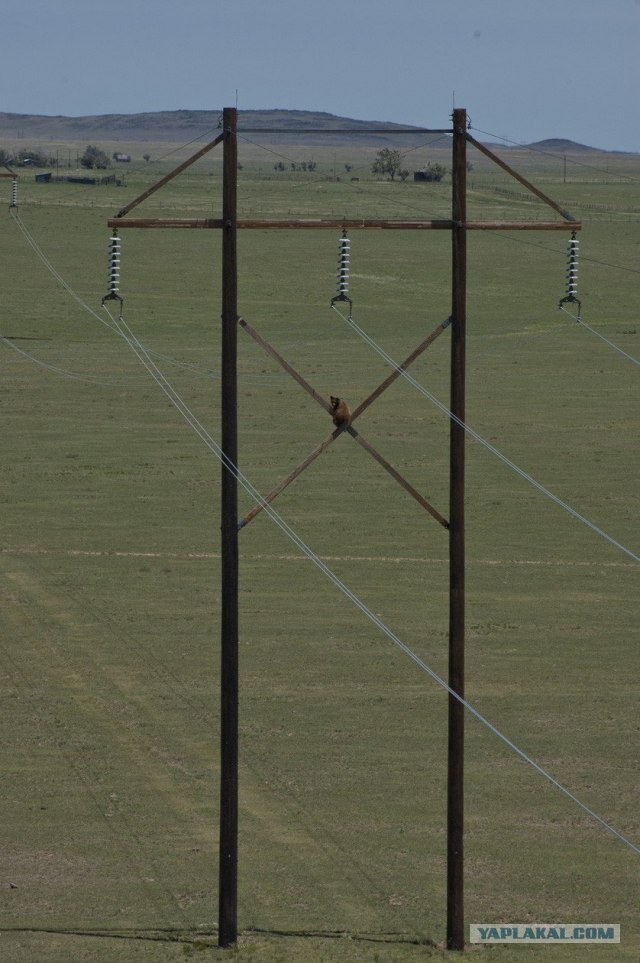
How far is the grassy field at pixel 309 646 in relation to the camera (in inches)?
831

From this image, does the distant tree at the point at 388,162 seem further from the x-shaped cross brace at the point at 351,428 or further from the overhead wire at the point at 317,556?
the x-shaped cross brace at the point at 351,428

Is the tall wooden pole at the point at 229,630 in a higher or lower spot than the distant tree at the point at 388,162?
lower

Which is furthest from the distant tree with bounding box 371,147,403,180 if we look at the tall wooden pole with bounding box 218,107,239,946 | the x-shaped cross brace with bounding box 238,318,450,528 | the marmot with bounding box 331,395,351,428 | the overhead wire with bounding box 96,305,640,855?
the tall wooden pole with bounding box 218,107,239,946

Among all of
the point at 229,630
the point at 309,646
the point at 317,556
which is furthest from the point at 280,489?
the point at 317,556

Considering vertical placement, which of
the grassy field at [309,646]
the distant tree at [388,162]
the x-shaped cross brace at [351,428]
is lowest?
the grassy field at [309,646]

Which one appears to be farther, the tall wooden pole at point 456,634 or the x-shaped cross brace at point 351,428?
the tall wooden pole at point 456,634

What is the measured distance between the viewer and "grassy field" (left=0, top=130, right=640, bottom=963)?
21109mm

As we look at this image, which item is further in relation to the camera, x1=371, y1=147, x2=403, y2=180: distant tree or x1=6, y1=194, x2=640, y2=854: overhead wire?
x1=371, y1=147, x2=403, y2=180: distant tree

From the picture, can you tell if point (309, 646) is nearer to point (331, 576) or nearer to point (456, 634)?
point (331, 576)

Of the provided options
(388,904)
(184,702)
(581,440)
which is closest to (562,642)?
(184,702)

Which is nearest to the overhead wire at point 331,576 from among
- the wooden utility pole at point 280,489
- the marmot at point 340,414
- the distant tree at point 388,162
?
the wooden utility pole at point 280,489

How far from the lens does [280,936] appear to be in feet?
63.9

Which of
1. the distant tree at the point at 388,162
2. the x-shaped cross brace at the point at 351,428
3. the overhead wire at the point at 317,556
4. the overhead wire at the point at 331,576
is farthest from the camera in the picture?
the distant tree at the point at 388,162

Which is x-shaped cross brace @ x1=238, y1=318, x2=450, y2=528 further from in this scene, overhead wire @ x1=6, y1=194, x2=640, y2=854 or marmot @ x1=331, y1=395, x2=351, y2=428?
overhead wire @ x1=6, y1=194, x2=640, y2=854
